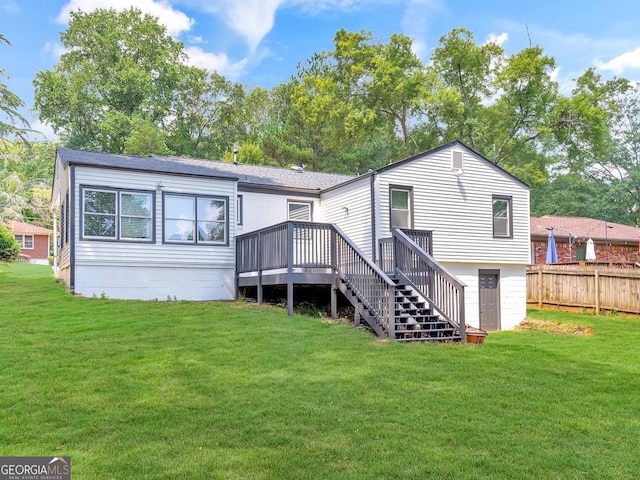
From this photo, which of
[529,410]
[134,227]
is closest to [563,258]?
[134,227]

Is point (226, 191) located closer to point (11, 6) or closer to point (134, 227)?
point (134, 227)

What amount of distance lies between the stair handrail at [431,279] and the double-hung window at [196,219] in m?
4.95

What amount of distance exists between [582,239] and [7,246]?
91.1 feet

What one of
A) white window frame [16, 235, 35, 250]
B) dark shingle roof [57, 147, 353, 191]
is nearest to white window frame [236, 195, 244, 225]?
dark shingle roof [57, 147, 353, 191]

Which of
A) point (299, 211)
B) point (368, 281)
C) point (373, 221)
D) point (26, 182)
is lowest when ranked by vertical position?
point (368, 281)

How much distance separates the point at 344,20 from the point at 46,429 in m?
26.2

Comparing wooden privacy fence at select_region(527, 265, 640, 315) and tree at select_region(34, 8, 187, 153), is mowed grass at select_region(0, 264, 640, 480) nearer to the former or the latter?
wooden privacy fence at select_region(527, 265, 640, 315)

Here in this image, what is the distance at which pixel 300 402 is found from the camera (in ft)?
19.0

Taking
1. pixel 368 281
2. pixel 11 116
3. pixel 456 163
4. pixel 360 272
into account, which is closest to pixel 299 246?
pixel 360 272

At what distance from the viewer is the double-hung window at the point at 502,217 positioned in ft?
52.5

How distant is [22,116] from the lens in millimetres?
17078

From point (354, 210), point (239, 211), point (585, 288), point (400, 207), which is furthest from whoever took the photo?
point (585, 288)

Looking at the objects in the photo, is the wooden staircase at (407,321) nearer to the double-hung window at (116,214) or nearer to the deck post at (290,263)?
the deck post at (290,263)

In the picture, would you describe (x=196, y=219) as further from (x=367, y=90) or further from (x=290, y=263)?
(x=367, y=90)
